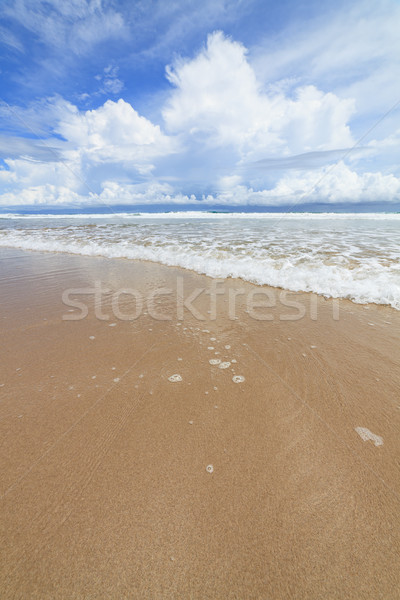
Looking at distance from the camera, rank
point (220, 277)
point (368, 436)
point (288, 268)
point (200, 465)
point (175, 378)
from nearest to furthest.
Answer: point (200, 465) → point (368, 436) → point (175, 378) → point (288, 268) → point (220, 277)

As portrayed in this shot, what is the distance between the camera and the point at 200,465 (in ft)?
5.91

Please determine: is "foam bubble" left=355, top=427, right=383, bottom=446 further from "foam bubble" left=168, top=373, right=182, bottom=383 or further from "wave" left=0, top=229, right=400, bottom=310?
"wave" left=0, top=229, right=400, bottom=310

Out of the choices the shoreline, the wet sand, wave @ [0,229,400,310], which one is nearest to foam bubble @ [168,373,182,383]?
the wet sand

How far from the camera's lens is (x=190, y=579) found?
125 cm

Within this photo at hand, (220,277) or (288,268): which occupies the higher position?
(288,268)

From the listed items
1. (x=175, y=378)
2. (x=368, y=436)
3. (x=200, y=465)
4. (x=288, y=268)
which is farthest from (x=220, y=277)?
(x=200, y=465)

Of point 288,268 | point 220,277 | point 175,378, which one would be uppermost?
point 288,268

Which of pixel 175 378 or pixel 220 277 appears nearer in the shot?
pixel 175 378

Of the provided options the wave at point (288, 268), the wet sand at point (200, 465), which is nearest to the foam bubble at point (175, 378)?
the wet sand at point (200, 465)

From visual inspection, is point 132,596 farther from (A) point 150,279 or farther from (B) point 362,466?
(A) point 150,279

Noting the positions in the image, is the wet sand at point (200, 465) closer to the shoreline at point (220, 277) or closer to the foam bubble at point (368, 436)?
the foam bubble at point (368, 436)

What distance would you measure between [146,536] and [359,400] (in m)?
2.19

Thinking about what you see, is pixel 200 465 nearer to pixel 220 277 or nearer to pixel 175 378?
pixel 175 378

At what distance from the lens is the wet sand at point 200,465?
129 centimetres
